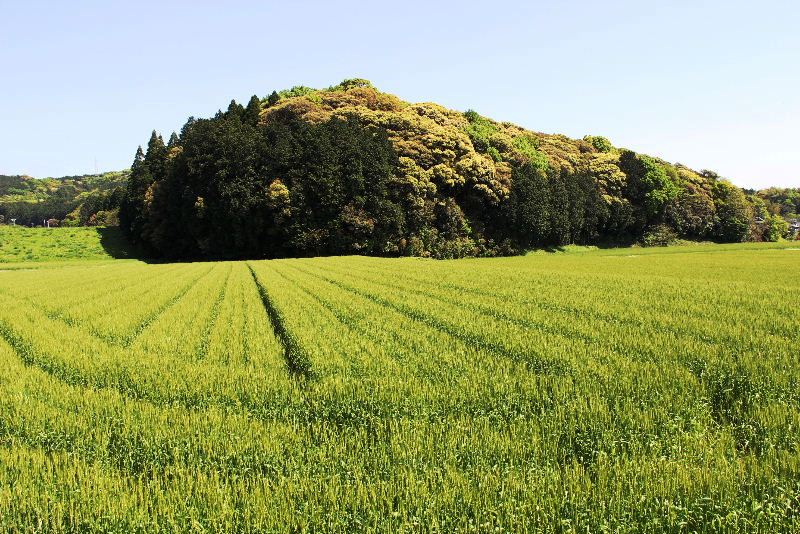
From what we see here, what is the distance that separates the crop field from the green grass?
53.0 metres

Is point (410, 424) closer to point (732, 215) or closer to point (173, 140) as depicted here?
point (173, 140)

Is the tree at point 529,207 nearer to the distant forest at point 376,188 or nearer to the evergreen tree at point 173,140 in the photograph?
the distant forest at point 376,188

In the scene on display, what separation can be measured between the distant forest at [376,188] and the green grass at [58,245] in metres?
3.37

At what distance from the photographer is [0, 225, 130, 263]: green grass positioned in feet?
186

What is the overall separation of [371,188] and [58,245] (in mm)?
41878

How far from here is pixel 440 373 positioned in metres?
8.15

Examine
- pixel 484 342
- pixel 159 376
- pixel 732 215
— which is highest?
pixel 732 215

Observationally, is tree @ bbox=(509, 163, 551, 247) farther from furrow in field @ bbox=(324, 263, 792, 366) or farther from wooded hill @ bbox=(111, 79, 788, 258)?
furrow in field @ bbox=(324, 263, 792, 366)

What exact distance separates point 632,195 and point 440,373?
76.8 metres

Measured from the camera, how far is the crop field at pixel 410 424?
425 centimetres

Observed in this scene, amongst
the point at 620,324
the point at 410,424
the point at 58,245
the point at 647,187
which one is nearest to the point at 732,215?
the point at 647,187

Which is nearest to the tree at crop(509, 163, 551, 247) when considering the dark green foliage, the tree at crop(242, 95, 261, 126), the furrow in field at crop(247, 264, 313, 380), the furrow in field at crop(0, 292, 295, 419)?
the dark green foliage

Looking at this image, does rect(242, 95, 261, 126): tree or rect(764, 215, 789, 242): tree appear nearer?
rect(242, 95, 261, 126): tree

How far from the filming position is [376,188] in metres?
49.2
